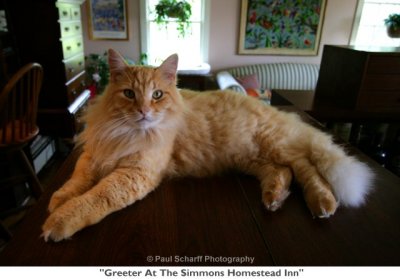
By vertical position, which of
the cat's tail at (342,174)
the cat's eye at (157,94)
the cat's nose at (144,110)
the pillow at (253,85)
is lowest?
the pillow at (253,85)

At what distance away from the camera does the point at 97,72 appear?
10.8ft

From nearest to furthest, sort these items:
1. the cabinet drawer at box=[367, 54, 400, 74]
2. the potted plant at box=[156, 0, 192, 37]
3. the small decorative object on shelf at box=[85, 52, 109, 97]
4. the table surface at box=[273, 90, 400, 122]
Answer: the cabinet drawer at box=[367, 54, 400, 74]
the table surface at box=[273, 90, 400, 122]
the small decorative object on shelf at box=[85, 52, 109, 97]
the potted plant at box=[156, 0, 192, 37]

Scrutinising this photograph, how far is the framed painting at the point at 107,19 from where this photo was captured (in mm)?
3510

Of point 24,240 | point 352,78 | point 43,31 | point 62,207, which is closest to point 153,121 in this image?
point 62,207

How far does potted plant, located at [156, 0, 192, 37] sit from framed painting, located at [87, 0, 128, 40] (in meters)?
0.47

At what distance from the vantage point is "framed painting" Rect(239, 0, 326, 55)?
150 inches

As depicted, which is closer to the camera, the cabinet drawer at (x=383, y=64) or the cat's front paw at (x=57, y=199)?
the cat's front paw at (x=57, y=199)

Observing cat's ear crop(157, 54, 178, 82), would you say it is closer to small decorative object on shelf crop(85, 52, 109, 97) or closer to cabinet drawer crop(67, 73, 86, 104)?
cabinet drawer crop(67, 73, 86, 104)

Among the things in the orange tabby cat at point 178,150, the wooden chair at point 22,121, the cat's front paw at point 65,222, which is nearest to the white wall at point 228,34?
the wooden chair at point 22,121

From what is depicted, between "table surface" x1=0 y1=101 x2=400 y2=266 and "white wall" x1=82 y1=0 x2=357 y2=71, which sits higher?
"white wall" x1=82 y1=0 x2=357 y2=71

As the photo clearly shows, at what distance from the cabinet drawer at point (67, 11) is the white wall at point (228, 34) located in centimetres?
117

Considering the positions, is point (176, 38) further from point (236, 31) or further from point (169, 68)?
point (169, 68)

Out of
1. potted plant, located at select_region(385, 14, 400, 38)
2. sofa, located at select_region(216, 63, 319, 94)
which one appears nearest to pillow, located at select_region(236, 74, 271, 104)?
sofa, located at select_region(216, 63, 319, 94)

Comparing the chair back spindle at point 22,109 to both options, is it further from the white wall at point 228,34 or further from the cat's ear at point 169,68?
the white wall at point 228,34
